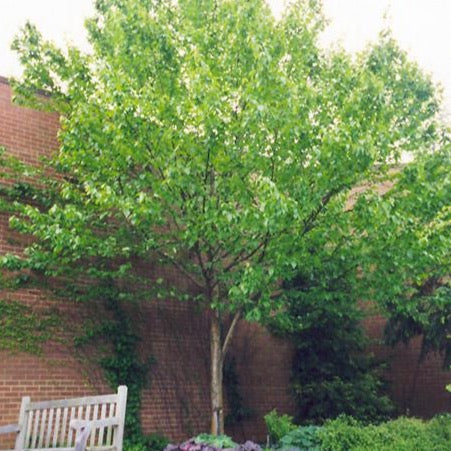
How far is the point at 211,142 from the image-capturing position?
7480 millimetres

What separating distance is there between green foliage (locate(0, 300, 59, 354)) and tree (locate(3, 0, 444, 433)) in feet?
2.06

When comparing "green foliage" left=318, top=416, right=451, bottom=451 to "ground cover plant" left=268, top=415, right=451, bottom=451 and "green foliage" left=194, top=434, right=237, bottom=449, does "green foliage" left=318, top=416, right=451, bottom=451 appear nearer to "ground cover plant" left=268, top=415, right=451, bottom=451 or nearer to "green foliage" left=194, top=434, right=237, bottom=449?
"ground cover plant" left=268, top=415, right=451, bottom=451

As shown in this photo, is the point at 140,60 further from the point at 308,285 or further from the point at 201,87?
the point at 308,285

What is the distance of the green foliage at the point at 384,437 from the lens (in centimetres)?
757

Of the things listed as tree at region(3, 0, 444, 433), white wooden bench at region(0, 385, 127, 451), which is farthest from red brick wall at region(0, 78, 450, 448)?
white wooden bench at region(0, 385, 127, 451)

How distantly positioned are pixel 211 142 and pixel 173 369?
15.2 feet

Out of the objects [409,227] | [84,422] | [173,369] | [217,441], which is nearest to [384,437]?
[217,441]

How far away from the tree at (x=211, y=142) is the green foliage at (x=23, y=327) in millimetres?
626

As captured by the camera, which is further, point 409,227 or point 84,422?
point 409,227

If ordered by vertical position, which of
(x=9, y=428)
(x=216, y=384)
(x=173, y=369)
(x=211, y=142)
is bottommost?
(x=9, y=428)

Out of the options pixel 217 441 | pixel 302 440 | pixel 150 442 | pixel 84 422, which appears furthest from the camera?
pixel 150 442

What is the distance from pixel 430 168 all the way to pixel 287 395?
18.3ft

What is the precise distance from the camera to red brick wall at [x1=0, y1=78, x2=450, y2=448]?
891 cm

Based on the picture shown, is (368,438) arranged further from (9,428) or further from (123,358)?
(9,428)
